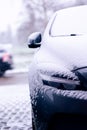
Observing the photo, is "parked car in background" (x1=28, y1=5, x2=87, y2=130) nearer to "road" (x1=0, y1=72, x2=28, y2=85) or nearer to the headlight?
the headlight

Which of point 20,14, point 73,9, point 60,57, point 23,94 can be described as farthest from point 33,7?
point 60,57

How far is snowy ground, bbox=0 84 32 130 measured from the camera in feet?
13.8

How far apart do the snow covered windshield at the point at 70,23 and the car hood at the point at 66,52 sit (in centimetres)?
35

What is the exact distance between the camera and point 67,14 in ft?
13.7

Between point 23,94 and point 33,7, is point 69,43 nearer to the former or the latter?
point 23,94

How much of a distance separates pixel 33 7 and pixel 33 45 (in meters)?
19.5

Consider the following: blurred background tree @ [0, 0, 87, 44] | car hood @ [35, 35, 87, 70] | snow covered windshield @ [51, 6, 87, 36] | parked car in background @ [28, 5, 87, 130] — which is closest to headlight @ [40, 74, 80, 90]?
parked car in background @ [28, 5, 87, 130]

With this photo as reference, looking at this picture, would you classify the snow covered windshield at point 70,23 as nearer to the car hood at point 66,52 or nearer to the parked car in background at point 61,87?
the car hood at point 66,52

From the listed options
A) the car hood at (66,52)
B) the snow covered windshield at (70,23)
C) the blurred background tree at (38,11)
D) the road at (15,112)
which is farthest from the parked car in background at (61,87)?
the blurred background tree at (38,11)

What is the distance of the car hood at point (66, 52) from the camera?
2611 millimetres

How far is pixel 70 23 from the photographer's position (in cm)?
392

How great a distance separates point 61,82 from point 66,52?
1.26ft

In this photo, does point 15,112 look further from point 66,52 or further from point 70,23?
point 66,52

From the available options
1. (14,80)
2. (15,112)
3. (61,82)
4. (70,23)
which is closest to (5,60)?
(14,80)
